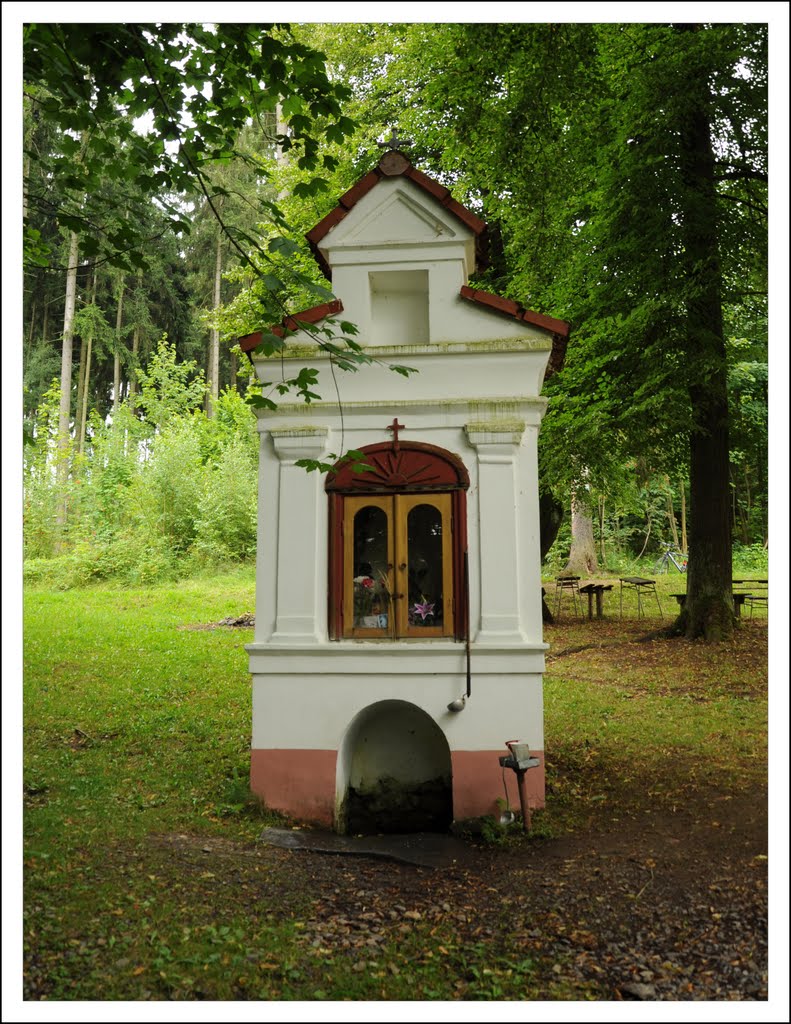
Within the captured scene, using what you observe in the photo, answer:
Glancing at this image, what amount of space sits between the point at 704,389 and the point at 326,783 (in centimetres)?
820

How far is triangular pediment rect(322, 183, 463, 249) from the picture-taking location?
265 inches

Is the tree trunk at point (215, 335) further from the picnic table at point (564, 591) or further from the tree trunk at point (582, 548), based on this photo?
the picnic table at point (564, 591)

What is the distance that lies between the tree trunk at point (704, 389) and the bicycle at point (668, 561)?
10.5 metres

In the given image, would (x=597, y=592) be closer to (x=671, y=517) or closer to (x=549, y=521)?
(x=549, y=521)

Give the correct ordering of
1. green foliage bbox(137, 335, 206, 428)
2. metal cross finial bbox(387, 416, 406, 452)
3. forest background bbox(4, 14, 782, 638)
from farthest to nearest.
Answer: green foliage bbox(137, 335, 206, 428), forest background bbox(4, 14, 782, 638), metal cross finial bbox(387, 416, 406, 452)

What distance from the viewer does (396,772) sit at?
275 inches

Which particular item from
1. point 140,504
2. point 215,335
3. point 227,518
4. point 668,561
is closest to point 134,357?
point 215,335

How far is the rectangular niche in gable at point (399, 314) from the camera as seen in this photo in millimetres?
7176

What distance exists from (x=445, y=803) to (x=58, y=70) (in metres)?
6.38

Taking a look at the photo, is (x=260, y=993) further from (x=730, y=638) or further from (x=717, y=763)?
(x=730, y=638)

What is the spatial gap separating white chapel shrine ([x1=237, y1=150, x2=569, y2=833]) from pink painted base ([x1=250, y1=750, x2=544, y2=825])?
0.05 feet

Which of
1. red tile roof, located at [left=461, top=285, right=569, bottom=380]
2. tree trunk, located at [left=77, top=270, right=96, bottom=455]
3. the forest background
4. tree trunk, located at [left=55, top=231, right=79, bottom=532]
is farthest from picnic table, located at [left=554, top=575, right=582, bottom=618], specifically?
tree trunk, located at [left=77, top=270, right=96, bottom=455]

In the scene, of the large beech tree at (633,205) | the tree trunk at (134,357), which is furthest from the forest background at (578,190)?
the tree trunk at (134,357)

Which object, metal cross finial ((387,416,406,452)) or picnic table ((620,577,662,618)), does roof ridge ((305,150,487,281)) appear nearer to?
metal cross finial ((387,416,406,452))
